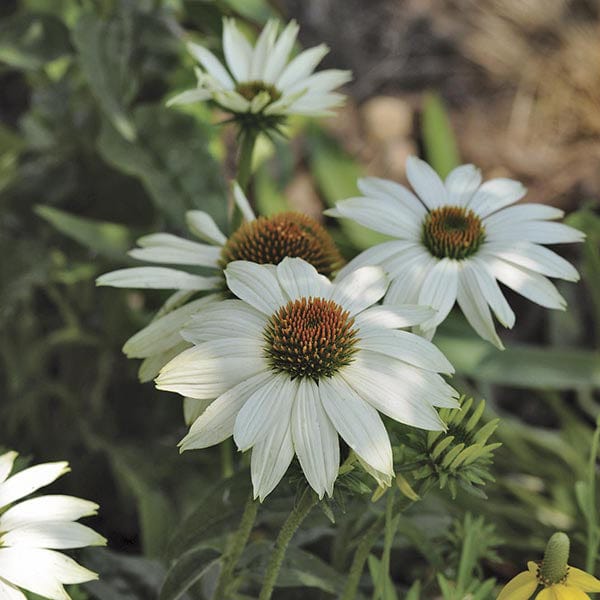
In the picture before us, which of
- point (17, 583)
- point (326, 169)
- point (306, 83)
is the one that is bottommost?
point (17, 583)

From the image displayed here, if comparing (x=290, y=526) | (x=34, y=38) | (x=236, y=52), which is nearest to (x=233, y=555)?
(x=290, y=526)

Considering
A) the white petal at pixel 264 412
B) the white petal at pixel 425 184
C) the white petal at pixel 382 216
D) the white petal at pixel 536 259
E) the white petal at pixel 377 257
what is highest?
the white petal at pixel 425 184

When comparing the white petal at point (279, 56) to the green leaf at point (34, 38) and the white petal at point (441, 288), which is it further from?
the green leaf at point (34, 38)

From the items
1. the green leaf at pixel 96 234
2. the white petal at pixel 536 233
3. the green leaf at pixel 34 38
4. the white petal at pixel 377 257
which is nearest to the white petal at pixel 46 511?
the white petal at pixel 377 257

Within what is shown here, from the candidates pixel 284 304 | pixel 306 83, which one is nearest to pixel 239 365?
pixel 284 304

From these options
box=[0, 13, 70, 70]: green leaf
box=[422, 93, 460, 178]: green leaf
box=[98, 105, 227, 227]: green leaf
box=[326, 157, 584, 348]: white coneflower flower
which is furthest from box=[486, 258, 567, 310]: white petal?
box=[422, 93, 460, 178]: green leaf

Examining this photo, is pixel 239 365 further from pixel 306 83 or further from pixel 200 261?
pixel 306 83
